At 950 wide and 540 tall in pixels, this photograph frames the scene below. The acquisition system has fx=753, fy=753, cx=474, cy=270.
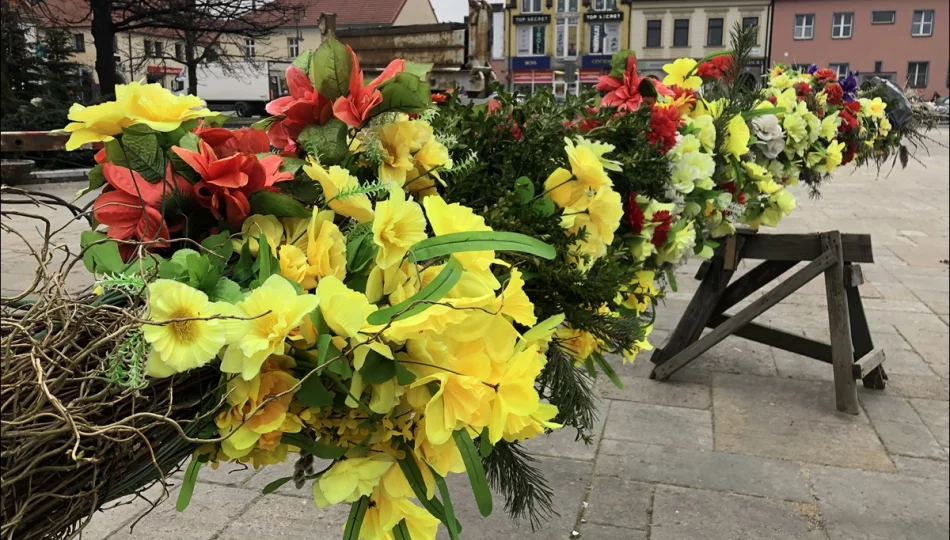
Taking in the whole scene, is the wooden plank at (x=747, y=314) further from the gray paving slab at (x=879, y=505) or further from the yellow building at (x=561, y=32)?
the yellow building at (x=561, y=32)

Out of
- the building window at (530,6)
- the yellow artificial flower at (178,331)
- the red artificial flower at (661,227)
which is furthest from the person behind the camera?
the red artificial flower at (661,227)

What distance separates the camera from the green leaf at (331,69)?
109 cm

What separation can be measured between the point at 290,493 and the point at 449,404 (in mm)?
2045

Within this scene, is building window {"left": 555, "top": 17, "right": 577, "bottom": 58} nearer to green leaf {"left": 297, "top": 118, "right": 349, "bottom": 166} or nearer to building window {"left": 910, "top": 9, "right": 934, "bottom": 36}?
green leaf {"left": 297, "top": 118, "right": 349, "bottom": 166}

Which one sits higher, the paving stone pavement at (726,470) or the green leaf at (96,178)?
the green leaf at (96,178)

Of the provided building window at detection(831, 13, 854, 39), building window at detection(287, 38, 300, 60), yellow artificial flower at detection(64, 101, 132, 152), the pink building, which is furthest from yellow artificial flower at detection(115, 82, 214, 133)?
building window at detection(831, 13, 854, 39)

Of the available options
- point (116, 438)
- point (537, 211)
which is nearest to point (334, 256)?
point (116, 438)

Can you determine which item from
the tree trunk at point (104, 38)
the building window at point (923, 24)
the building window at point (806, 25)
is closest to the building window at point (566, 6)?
the tree trunk at point (104, 38)

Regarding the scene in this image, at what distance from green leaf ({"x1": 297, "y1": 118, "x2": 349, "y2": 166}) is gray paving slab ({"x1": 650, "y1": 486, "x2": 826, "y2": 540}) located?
1857 millimetres

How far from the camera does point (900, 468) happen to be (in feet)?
9.65

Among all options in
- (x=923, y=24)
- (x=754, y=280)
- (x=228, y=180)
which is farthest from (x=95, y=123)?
(x=923, y=24)

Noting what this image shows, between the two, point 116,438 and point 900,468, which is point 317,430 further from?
point 900,468

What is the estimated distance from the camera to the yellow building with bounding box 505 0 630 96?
1683mm

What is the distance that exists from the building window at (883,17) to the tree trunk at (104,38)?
46.5 meters
